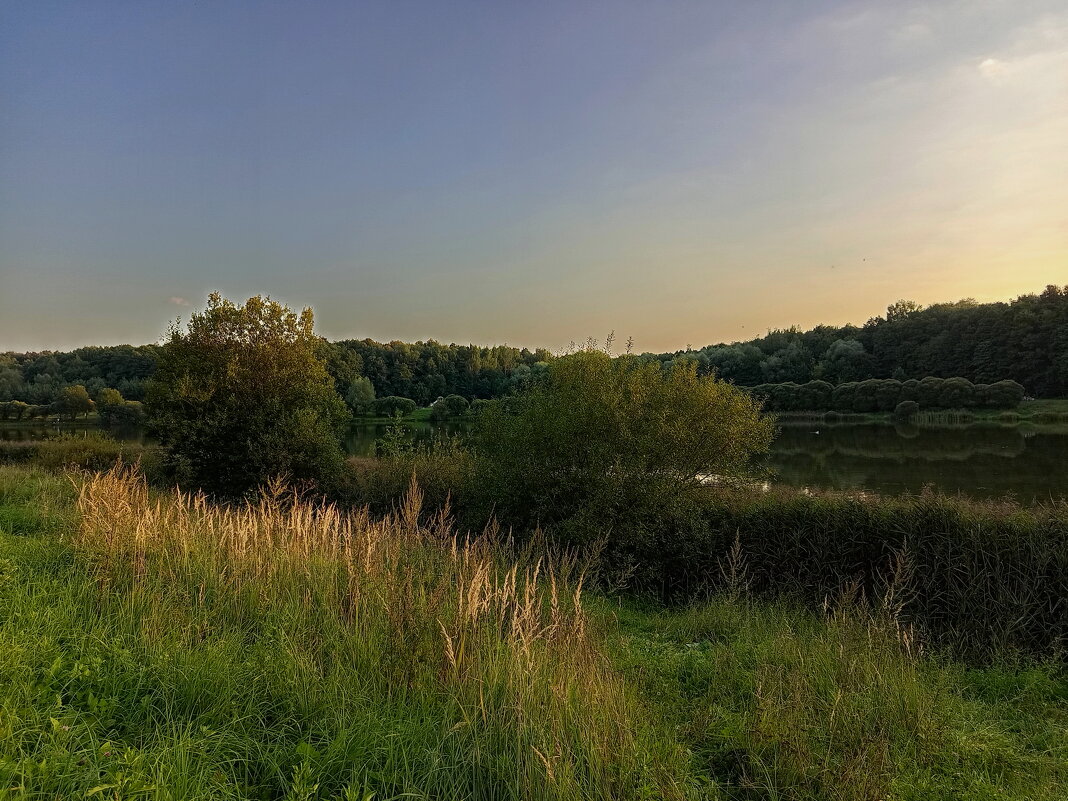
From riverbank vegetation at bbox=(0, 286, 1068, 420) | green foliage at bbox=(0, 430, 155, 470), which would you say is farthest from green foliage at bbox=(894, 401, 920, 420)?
green foliage at bbox=(0, 430, 155, 470)

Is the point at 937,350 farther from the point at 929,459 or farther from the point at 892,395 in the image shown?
the point at 929,459

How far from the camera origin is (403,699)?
3.45 metres

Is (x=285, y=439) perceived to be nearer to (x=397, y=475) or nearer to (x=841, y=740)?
(x=397, y=475)

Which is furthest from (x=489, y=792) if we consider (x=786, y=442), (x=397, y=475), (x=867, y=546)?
(x=786, y=442)

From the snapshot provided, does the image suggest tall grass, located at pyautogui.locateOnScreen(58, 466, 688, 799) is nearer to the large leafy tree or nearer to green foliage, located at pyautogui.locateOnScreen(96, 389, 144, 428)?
the large leafy tree

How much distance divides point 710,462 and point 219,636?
917cm

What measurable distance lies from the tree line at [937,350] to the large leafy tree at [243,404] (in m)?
48.9

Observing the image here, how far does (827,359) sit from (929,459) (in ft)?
195

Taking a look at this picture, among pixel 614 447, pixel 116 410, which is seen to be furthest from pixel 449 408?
pixel 614 447

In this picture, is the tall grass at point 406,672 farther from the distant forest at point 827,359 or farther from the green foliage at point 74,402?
the green foliage at point 74,402

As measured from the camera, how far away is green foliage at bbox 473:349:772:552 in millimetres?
10633

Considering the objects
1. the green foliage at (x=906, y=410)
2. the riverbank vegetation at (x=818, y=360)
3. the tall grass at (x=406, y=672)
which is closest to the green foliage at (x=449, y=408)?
the riverbank vegetation at (x=818, y=360)

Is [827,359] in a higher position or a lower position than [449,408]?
higher

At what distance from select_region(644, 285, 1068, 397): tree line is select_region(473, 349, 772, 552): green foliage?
50.6m
